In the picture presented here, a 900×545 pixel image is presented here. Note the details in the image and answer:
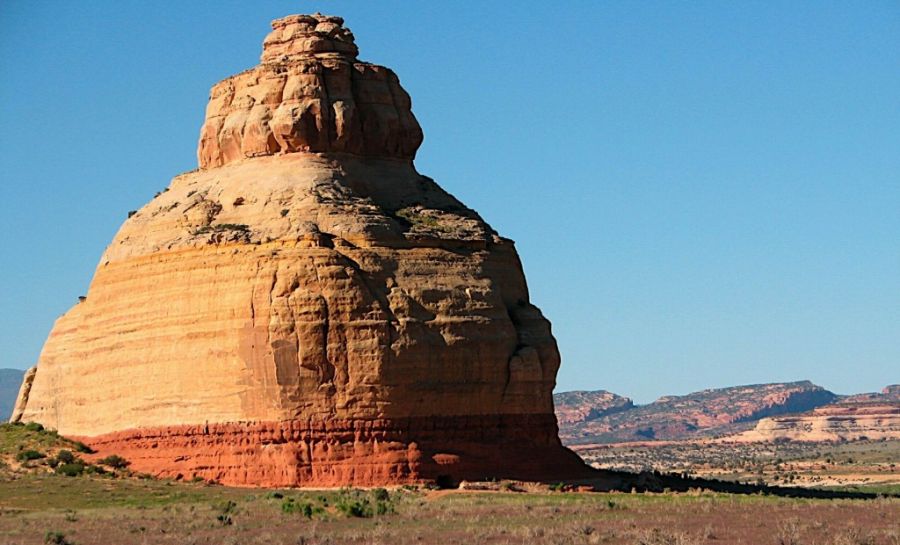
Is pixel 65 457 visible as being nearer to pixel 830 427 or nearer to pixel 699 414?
pixel 830 427

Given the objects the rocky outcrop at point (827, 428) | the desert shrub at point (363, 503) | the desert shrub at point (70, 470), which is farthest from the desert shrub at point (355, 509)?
the rocky outcrop at point (827, 428)

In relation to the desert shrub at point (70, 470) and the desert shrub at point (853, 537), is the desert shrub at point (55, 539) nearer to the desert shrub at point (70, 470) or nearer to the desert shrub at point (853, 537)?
the desert shrub at point (70, 470)

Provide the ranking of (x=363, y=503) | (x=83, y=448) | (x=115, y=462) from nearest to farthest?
(x=363, y=503), (x=115, y=462), (x=83, y=448)

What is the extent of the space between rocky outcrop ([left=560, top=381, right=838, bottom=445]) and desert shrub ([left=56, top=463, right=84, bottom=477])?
114994mm

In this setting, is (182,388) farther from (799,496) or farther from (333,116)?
(799,496)

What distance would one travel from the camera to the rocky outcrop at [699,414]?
548 feet

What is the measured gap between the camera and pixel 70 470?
4659 cm

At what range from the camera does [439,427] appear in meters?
44.8

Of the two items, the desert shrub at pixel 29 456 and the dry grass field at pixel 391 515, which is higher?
the desert shrub at pixel 29 456

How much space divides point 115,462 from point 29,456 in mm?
3274

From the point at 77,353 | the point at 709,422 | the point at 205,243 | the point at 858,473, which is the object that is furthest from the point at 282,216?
the point at 709,422

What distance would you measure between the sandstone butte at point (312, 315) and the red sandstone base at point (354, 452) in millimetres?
50

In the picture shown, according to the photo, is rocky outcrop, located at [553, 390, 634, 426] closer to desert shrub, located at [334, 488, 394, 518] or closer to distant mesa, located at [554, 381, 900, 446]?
distant mesa, located at [554, 381, 900, 446]

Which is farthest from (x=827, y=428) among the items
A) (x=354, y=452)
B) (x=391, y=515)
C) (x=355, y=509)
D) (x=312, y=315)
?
(x=355, y=509)
